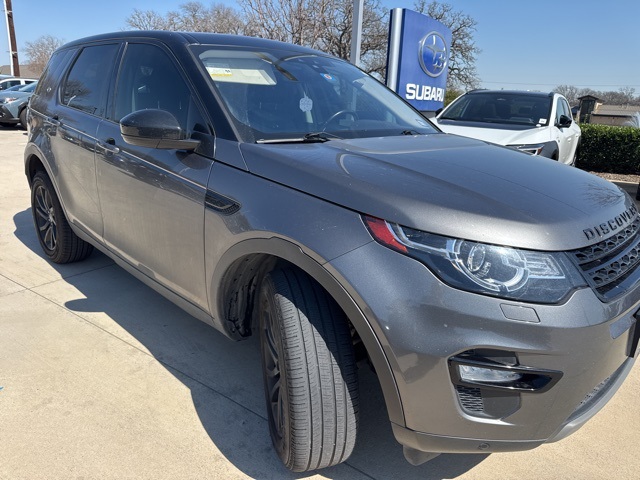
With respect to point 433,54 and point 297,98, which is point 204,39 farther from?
point 433,54

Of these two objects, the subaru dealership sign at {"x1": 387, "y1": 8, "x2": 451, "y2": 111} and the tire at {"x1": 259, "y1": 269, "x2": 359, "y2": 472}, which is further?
the subaru dealership sign at {"x1": 387, "y1": 8, "x2": 451, "y2": 111}

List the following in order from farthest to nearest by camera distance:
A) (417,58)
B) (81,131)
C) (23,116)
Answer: (23,116) < (417,58) < (81,131)

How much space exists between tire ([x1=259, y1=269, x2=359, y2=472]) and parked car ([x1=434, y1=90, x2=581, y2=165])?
16.4 ft

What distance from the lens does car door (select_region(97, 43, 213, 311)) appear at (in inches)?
95.7

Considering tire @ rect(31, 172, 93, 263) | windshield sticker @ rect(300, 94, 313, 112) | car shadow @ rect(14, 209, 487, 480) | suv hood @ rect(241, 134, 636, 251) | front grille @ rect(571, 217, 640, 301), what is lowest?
car shadow @ rect(14, 209, 487, 480)

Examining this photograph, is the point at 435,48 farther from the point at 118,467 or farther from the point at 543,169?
the point at 118,467

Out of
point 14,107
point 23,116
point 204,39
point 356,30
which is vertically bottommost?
point 23,116

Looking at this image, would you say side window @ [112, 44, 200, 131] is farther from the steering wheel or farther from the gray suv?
the steering wheel

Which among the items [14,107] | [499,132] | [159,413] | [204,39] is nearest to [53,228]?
[204,39]

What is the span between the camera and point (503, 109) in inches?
296

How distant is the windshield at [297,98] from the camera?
2.50 m

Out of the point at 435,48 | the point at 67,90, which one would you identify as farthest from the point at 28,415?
the point at 435,48

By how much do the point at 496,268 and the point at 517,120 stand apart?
6325 millimetres

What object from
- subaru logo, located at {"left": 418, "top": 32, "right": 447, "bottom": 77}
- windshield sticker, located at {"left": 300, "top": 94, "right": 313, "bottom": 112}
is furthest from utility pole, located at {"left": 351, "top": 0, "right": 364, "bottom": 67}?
windshield sticker, located at {"left": 300, "top": 94, "right": 313, "bottom": 112}
